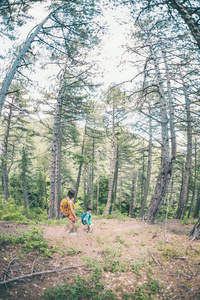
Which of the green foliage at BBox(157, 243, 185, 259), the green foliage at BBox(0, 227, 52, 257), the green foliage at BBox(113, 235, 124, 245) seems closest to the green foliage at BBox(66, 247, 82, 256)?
the green foliage at BBox(0, 227, 52, 257)

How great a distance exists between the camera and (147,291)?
3.38m

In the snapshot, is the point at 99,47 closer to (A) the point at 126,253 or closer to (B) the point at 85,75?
(B) the point at 85,75

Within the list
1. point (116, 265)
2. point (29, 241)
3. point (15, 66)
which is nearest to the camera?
point (116, 265)

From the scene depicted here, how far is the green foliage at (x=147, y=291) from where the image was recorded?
10.4ft

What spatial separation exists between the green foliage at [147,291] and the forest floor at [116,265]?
0.14 feet

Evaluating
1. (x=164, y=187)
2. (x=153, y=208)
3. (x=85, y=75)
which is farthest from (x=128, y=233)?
(x=85, y=75)

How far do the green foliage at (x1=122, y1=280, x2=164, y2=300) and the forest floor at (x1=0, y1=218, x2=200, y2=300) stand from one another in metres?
0.04

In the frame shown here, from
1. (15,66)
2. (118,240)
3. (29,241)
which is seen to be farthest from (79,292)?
(15,66)

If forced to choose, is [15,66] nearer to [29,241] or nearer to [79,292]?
[29,241]

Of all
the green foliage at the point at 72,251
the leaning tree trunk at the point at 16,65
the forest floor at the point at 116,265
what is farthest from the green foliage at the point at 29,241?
the leaning tree trunk at the point at 16,65

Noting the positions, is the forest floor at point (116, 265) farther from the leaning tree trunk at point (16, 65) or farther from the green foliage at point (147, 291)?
the leaning tree trunk at point (16, 65)

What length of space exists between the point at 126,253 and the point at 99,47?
28.1 ft

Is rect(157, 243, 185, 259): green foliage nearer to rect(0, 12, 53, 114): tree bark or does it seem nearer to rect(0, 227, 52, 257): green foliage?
rect(0, 227, 52, 257): green foliage

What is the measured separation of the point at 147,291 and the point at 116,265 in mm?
1071
